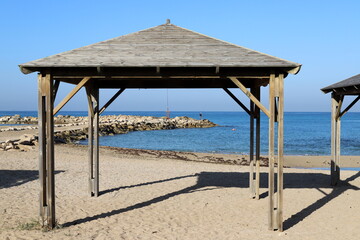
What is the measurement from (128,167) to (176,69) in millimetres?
9075

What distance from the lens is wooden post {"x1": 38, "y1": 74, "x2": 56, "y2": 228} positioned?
7.13 metres

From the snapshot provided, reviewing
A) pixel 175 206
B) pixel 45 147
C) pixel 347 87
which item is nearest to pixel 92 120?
pixel 45 147

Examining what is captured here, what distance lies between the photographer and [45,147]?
7301 mm

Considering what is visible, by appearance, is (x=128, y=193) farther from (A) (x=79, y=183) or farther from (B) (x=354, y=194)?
(B) (x=354, y=194)

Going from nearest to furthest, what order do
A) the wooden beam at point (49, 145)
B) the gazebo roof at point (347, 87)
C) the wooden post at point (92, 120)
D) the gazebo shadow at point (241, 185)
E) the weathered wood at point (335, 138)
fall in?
the wooden beam at point (49, 145)
the gazebo shadow at point (241, 185)
the wooden post at point (92, 120)
the gazebo roof at point (347, 87)
the weathered wood at point (335, 138)

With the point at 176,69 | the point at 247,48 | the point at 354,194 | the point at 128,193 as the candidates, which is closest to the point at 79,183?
the point at 128,193

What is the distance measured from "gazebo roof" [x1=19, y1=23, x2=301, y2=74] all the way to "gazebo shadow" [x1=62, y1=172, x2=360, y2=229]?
3.24 meters

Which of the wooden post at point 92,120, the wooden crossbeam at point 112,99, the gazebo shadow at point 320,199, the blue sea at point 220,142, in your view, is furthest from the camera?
the blue sea at point 220,142

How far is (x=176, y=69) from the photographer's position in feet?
24.2

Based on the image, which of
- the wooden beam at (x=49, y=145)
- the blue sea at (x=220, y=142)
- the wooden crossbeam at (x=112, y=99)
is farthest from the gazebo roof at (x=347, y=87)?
the blue sea at (x=220, y=142)

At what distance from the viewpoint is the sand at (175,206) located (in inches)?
279

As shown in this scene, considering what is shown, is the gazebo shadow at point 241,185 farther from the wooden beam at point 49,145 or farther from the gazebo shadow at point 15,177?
the gazebo shadow at point 15,177

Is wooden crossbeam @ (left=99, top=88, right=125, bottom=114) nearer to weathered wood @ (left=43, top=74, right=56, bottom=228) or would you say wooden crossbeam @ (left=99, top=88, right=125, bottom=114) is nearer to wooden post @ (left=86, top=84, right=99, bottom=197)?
wooden post @ (left=86, top=84, right=99, bottom=197)

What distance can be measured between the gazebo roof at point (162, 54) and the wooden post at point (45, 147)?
0.42 meters
